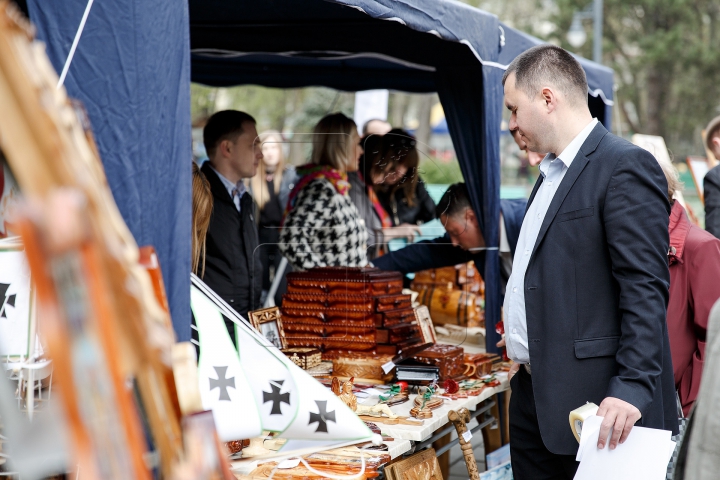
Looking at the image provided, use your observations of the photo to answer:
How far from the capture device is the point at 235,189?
353 centimetres

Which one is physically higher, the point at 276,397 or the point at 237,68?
the point at 237,68

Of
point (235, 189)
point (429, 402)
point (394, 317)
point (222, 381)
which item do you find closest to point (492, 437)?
point (394, 317)

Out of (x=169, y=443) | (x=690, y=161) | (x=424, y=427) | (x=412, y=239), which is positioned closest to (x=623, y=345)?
(x=424, y=427)

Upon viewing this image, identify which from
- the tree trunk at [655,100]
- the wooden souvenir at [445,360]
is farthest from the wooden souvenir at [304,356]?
the tree trunk at [655,100]

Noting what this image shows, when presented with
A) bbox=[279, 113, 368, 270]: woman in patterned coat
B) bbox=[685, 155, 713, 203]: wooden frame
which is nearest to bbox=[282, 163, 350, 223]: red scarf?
bbox=[279, 113, 368, 270]: woman in patterned coat

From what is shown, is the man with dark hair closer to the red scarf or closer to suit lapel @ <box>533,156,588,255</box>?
the red scarf

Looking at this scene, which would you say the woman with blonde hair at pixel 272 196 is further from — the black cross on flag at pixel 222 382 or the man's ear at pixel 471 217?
the black cross on flag at pixel 222 382

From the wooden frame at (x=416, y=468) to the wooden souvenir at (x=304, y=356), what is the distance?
0.76 metres

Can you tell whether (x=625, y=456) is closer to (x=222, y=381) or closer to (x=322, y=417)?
(x=322, y=417)

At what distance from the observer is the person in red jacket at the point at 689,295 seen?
282 centimetres

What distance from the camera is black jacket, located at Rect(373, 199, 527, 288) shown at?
3.99m

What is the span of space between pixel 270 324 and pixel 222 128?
939 millimetres

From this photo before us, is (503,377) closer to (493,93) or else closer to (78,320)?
(493,93)

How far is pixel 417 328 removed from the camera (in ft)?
12.1
